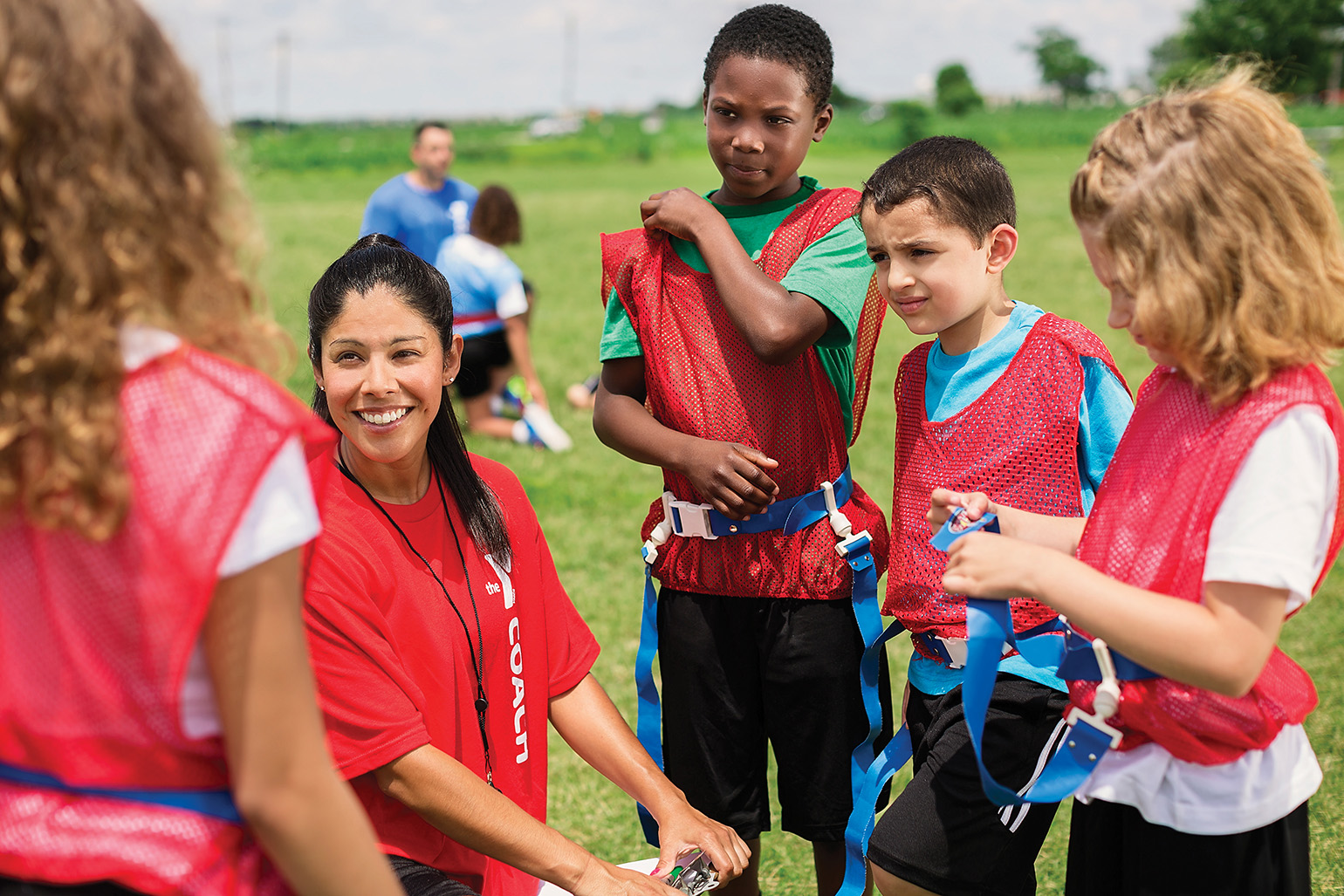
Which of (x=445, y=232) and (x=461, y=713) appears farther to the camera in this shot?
(x=445, y=232)

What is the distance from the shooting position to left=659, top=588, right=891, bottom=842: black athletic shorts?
104 inches

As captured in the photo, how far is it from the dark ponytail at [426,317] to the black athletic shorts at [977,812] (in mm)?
957

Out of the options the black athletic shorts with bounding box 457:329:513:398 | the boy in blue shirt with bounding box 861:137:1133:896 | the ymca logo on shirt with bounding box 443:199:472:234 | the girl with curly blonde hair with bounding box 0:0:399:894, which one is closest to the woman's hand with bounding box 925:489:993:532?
the boy in blue shirt with bounding box 861:137:1133:896

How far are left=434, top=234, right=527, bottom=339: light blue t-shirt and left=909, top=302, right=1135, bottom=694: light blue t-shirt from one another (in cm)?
607

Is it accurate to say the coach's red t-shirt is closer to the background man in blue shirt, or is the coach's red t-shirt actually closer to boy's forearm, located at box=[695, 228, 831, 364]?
boy's forearm, located at box=[695, 228, 831, 364]

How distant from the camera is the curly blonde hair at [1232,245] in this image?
1589 millimetres

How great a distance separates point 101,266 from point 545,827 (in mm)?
1389

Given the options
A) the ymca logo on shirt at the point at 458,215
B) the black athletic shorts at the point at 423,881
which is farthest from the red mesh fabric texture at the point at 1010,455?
the ymca logo on shirt at the point at 458,215

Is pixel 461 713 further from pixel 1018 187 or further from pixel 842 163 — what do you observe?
pixel 842 163

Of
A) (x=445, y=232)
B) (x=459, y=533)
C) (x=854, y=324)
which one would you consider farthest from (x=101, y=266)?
(x=445, y=232)

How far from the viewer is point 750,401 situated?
8.47 ft

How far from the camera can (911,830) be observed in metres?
2.19

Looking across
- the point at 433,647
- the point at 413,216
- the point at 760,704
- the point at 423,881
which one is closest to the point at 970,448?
the point at 760,704

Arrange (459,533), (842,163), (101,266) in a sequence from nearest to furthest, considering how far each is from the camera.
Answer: (101,266) < (459,533) < (842,163)
